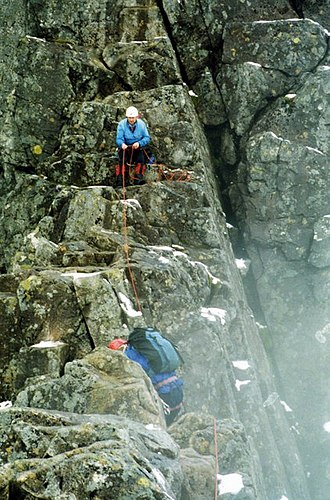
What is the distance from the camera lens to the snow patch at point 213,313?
16.1 meters

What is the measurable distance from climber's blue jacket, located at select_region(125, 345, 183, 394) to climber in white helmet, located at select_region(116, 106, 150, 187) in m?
10.1

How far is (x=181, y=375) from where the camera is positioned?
14.5 meters

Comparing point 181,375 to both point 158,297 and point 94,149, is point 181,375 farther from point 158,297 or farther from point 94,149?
point 94,149

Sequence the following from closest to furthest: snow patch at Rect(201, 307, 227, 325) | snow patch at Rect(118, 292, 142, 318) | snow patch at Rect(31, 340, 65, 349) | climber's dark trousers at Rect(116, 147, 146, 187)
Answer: snow patch at Rect(31, 340, 65, 349) < snow patch at Rect(118, 292, 142, 318) < snow patch at Rect(201, 307, 227, 325) < climber's dark trousers at Rect(116, 147, 146, 187)

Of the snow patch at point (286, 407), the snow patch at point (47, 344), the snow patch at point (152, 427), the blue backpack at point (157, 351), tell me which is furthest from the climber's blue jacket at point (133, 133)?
the snow patch at point (152, 427)

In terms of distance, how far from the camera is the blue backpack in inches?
440

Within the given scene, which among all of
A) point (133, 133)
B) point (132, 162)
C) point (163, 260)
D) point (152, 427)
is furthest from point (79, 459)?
point (132, 162)

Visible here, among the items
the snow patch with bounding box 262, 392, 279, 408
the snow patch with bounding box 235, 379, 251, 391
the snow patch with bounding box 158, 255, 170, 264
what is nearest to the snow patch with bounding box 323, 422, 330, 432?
the snow patch with bounding box 262, 392, 279, 408

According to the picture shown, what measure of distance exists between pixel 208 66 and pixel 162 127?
504 centimetres

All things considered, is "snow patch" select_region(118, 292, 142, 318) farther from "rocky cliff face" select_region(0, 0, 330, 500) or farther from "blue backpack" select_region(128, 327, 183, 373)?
"blue backpack" select_region(128, 327, 183, 373)

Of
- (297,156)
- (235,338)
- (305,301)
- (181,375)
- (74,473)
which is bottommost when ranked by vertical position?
(305,301)

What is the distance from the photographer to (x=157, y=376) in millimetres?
11508

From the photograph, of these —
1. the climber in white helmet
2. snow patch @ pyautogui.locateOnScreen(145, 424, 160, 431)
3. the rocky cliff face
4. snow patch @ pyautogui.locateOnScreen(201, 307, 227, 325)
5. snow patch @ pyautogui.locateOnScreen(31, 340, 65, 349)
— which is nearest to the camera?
snow patch @ pyautogui.locateOnScreen(145, 424, 160, 431)

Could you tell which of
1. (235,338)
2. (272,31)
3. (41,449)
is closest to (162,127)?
(272,31)
